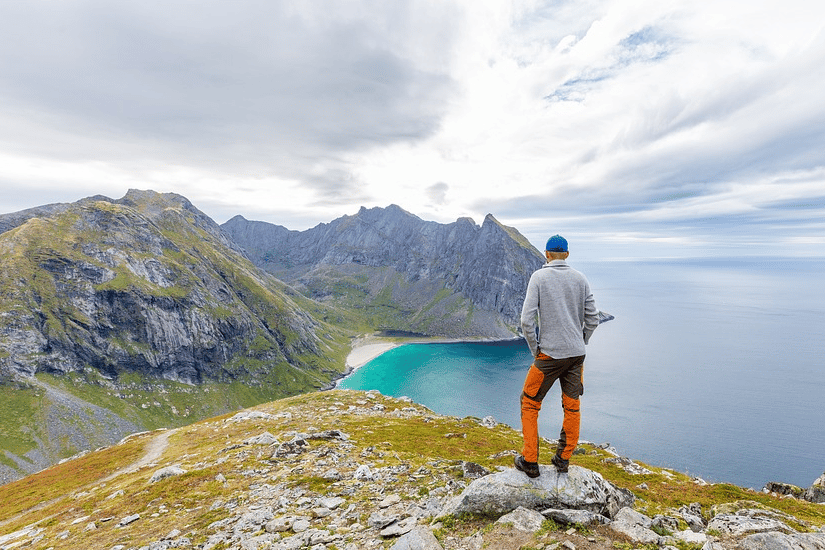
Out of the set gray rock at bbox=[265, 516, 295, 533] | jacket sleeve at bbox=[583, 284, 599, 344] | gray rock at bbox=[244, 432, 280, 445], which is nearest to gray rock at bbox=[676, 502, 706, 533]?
jacket sleeve at bbox=[583, 284, 599, 344]

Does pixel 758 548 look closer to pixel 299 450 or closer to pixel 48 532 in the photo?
pixel 299 450

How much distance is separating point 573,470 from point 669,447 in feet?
459

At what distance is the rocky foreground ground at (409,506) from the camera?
32.1 ft

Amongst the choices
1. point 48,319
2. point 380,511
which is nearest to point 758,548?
point 380,511

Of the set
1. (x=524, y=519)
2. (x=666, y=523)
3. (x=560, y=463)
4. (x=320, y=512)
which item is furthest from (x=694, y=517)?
(x=320, y=512)

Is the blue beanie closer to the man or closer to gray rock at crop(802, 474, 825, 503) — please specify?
the man

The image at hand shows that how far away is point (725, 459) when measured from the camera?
10538 cm

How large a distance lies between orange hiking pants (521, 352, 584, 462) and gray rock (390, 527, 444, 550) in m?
3.71

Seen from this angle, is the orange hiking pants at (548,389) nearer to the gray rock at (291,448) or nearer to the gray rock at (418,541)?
the gray rock at (418,541)

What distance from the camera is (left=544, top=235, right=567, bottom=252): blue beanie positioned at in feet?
36.1

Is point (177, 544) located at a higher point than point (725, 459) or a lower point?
higher

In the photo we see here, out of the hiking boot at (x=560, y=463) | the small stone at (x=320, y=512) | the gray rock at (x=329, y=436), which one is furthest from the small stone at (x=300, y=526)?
the gray rock at (x=329, y=436)

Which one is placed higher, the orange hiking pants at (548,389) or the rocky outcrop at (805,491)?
the orange hiking pants at (548,389)

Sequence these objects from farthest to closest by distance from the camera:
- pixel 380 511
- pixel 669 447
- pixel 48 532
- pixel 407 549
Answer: pixel 669 447, pixel 48 532, pixel 380 511, pixel 407 549
